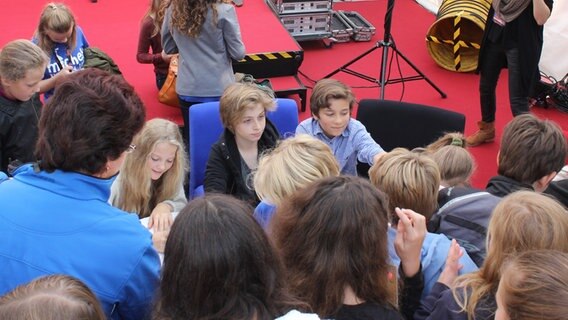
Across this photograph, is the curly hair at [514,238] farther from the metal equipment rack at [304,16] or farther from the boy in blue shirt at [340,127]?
the metal equipment rack at [304,16]

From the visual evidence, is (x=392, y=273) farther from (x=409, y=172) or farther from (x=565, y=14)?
(x=565, y=14)

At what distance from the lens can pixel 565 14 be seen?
208 inches

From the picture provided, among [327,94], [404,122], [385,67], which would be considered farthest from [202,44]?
[385,67]

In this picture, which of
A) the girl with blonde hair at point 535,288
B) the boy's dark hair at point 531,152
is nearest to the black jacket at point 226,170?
the boy's dark hair at point 531,152

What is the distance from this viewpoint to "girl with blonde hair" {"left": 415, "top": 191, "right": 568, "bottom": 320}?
5.05ft

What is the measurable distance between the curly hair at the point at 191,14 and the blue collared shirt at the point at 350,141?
2.73ft

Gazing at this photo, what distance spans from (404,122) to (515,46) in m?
1.38

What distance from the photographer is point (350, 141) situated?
9.72 feet

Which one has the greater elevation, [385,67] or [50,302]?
[50,302]

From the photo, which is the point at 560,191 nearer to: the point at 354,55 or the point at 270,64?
the point at 270,64

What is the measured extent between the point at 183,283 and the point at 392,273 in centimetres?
59

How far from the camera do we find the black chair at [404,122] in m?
3.05

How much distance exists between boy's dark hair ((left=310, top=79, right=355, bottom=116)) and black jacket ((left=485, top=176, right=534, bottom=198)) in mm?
917

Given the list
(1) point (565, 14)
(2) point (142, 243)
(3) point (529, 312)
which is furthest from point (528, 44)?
(2) point (142, 243)
